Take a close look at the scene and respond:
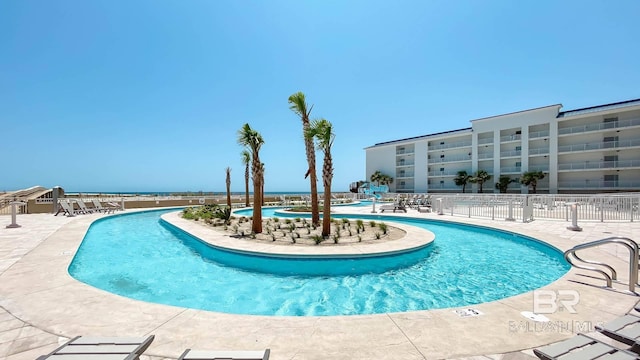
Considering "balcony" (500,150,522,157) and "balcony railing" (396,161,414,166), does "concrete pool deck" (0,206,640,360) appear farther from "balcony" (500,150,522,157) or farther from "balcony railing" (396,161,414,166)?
"balcony railing" (396,161,414,166)

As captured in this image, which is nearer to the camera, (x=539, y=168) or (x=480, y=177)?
(x=539, y=168)

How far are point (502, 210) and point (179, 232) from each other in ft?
51.6

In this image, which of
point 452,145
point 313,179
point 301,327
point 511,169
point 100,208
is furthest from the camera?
point 452,145

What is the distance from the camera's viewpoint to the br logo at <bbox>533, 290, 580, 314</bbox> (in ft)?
10.8

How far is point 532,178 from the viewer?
106 ft

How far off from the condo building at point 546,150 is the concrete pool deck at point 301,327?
3700cm

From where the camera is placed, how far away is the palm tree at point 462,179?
3756cm

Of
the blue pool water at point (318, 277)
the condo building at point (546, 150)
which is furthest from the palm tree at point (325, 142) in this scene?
the condo building at point (546, 150)

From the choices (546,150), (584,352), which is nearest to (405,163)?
(546,150)

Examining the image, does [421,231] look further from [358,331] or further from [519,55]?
[519,55]

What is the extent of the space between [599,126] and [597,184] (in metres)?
6.42

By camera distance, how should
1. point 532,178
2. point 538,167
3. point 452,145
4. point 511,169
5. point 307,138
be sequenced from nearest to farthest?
point 307,138
point 532,178
point 538,167
point 511,169
point 452,145

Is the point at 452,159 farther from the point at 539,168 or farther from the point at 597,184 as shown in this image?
the point at 597,184

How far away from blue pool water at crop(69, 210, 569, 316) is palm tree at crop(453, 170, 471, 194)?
1244 inches
